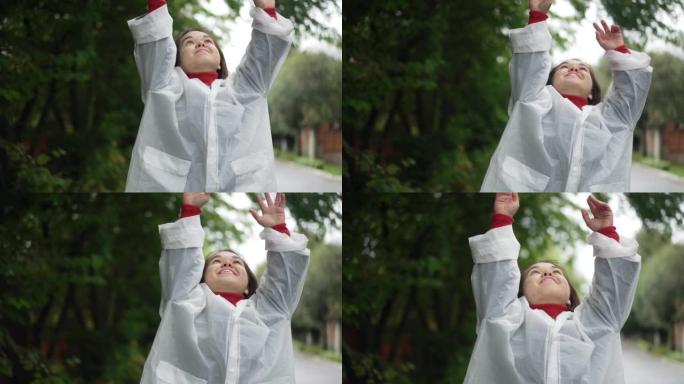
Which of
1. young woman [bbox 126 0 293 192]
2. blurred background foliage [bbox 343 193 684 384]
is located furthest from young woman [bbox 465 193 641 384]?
young woman [bbox 126 0 293 192]

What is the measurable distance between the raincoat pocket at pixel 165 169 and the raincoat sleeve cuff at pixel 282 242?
320 millimetres

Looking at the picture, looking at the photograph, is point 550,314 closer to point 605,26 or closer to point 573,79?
point 573,79

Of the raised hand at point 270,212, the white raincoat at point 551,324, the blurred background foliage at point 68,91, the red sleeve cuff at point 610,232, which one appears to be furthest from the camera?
the blurred background foliage at point 68,91

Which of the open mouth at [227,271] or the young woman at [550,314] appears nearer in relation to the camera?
the young woman at [550,314]

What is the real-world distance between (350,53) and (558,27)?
69 centimetres

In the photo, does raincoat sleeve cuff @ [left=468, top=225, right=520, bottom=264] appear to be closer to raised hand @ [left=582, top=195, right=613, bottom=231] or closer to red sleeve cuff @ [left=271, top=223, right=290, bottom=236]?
raised hand @ [left=582, top=195, right=613, bottom=231]

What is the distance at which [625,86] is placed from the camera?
15.0 feet

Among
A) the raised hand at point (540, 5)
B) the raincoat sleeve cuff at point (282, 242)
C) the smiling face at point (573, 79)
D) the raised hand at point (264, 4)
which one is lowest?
the raincoat sleeve cuff at point (282, 242)

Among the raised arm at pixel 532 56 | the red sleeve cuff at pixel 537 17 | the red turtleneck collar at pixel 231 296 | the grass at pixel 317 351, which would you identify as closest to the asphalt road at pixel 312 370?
the grass at pixel 317 351

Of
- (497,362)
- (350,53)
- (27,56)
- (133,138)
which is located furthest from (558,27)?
(27,56)

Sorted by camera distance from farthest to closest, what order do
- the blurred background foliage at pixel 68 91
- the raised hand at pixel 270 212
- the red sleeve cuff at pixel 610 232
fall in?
the blurred background foliage at pixel 68 91 → the raised hand at pixel 270 212 → the red sleeve cuff at pixel 610 232

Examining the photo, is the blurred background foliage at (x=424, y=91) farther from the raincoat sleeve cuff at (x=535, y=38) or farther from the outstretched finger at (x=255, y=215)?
the outstretched finger at (x=255, y=215)

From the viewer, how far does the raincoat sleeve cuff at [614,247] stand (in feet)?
14.7

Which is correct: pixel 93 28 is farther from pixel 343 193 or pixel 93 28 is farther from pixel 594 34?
pixel 594 34
